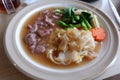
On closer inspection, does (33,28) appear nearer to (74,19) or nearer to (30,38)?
(30,38)

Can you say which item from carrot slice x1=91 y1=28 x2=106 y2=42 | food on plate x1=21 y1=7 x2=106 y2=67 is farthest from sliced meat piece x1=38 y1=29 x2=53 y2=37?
carrot slice x1=91 y1=28 x2=106 y2=42

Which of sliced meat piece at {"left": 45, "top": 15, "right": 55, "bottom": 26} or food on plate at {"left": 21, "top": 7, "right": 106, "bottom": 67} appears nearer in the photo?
food on plate at {"left": 21, "top": 7, "right": 106, "bottom": 67}

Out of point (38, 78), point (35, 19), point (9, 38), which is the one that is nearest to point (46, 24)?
point (35, 19)

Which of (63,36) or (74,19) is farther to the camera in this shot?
(74,19)

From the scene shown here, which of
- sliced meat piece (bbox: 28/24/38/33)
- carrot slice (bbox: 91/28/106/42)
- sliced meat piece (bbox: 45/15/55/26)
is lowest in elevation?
sliced meat piece (bbox: 28/24/38/33)

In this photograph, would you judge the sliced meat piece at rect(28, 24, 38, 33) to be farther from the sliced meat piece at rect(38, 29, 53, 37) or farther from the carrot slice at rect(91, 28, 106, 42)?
the carrot slice at rect(91, 28, 106, 42)

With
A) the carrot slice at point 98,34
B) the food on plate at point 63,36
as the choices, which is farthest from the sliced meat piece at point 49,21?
the carrot slice at point 98,34

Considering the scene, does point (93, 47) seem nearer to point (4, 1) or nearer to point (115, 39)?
point (115, 39)

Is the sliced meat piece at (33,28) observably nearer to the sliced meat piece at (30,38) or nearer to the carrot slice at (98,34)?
the sliced meat piece at (30,38)

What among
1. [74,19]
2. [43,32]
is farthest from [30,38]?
[74,19]
